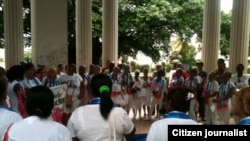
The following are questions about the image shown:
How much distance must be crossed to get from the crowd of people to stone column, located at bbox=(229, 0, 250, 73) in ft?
6.48

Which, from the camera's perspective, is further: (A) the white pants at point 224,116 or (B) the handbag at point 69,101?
(A) the white pants at point 224,116

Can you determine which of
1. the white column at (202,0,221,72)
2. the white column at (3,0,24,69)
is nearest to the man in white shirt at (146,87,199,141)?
the white column at (3,0,24,69)

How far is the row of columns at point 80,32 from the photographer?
9438mm

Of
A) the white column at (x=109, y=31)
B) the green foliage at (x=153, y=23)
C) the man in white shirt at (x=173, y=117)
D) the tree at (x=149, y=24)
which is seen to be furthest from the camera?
the green foliage at (x=153, y=23)

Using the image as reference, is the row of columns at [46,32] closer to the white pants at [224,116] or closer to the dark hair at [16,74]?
the dark hair at [16,74]

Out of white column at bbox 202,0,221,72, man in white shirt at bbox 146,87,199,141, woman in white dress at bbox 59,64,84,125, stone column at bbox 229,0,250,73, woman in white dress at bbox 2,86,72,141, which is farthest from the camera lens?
white column at bbox 202,0,221,72

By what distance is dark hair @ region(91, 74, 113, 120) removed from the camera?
265 centimetres

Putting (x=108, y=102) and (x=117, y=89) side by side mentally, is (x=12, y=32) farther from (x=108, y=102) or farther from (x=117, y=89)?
(x=108, y=102)

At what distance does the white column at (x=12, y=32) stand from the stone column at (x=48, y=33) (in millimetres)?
444

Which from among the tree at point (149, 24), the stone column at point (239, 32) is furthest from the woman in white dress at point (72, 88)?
the tree at point (149, 24)

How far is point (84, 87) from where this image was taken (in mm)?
7539

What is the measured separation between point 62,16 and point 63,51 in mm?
1030

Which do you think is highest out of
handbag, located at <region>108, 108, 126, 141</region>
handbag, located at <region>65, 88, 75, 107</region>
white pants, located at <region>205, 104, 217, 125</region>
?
handbag, located at <region>108, 108, 126, 141</region>

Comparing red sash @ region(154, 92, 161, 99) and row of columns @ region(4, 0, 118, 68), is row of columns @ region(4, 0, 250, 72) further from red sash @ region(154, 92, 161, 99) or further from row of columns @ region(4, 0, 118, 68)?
red sash @ region(154, 92, 161, 99)
